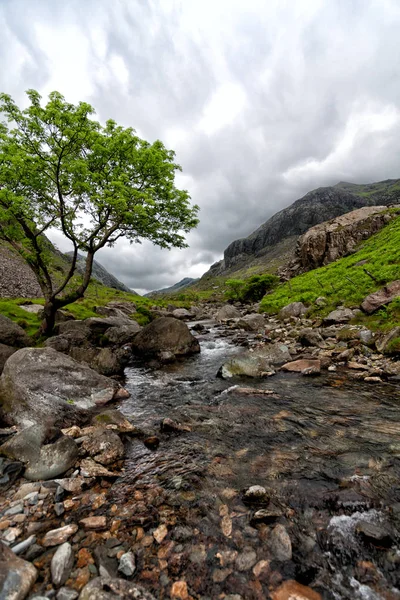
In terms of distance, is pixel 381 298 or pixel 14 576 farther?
pixel 381 298

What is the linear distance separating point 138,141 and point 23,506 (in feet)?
62.0

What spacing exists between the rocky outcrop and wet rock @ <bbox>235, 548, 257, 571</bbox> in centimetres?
4962

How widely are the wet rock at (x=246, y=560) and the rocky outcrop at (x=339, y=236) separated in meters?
49.6

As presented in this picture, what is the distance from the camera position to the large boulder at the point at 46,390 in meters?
8.16

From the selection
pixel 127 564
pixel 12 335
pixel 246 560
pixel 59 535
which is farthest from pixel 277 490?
pixel 12 335

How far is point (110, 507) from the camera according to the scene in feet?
16.1

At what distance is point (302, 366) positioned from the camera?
13.1 meters

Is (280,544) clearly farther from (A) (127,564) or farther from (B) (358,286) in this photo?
(B) (358,286)

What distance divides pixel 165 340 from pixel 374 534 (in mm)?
16157

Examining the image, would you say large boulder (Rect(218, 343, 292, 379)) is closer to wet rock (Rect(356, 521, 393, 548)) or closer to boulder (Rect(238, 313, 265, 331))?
wet rock (Rect(356, 521, 393, 548))

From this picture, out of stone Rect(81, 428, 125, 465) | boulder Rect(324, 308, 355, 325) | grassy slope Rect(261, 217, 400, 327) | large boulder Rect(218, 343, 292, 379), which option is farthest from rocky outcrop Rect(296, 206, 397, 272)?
stone Rect(81, 428, 125, 465)

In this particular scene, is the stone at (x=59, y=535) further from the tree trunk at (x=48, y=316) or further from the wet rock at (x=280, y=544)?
the tree trunk at (x=48, y=316)

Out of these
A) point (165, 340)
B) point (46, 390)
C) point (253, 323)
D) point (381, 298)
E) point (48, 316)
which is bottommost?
point (46, 390)

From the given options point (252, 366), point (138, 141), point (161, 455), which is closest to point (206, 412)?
point (161, 455)
